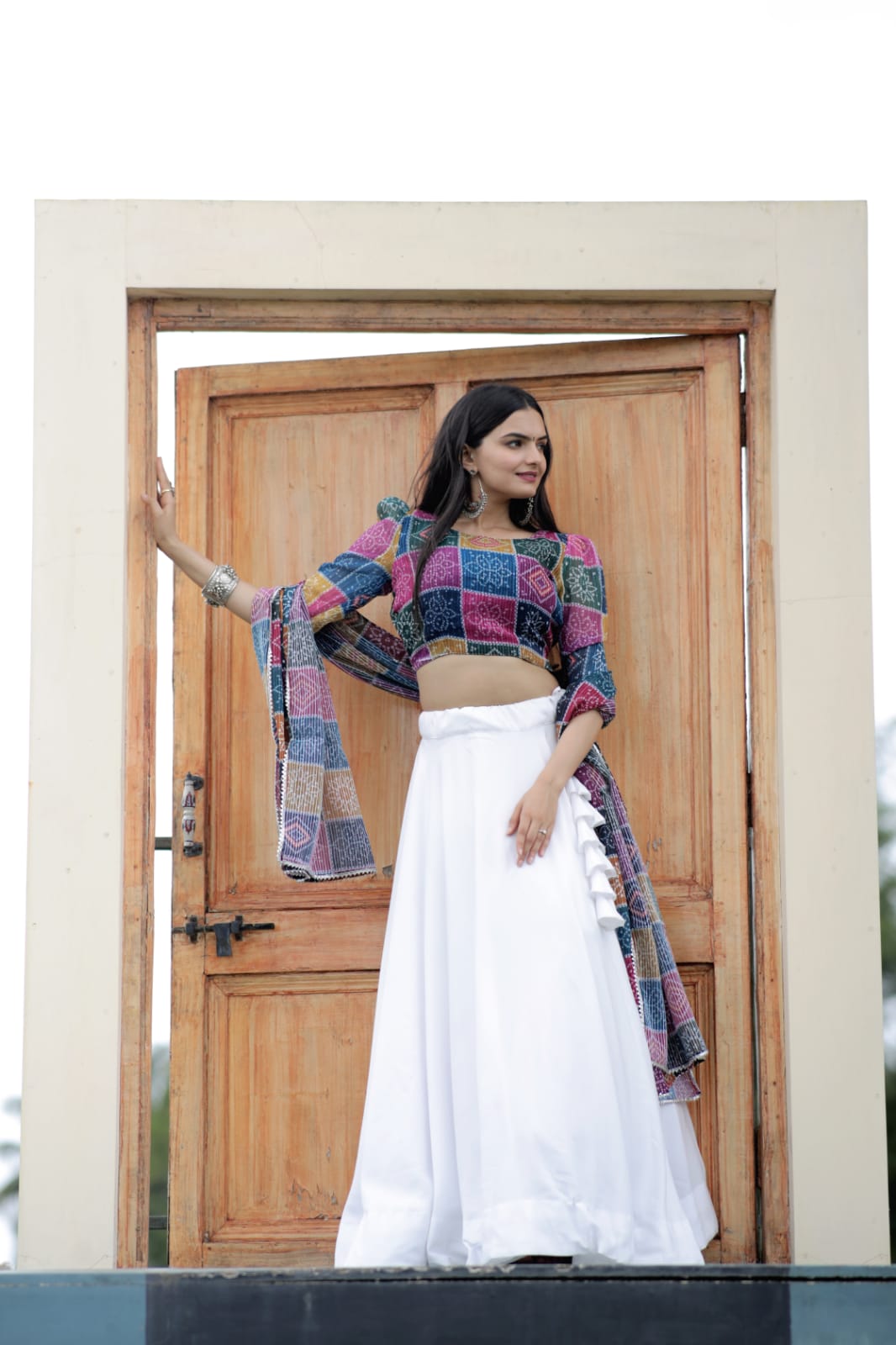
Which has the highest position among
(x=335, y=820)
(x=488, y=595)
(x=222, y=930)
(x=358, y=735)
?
(x=488, y=595)

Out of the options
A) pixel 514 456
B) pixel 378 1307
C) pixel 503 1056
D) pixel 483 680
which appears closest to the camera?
pixel 378 1307

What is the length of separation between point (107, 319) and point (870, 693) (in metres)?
2.15

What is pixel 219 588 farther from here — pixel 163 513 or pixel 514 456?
pixel 514 456

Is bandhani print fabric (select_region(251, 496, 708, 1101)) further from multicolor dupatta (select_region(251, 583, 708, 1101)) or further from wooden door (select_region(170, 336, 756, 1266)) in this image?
wooden door (select_region(170, 336, 756, 1266))

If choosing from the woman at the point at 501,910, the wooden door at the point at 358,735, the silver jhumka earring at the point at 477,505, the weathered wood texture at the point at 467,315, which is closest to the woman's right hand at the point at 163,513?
the woman at the point at 501,910

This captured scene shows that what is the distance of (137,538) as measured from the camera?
436 cm

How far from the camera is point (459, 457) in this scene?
419 cm

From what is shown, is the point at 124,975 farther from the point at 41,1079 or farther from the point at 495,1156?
the point at 495,1156

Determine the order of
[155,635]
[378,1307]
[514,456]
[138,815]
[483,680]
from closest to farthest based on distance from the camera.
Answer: [378,1307] → [483,680] → [514,456] → [138,815] → [155,635]

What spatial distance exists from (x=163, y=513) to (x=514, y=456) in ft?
3.00

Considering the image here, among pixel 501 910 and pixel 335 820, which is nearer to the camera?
pixel 501 910

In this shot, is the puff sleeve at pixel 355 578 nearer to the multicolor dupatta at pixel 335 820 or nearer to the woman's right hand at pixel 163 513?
the multicolor dupatta at pixel 335 820

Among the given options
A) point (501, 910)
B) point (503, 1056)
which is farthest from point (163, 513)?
point (503, 1056)

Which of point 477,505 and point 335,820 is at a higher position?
point 477,505
